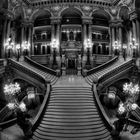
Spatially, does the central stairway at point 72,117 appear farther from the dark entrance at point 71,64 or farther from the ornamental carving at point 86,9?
the ornamental carving at point 86,9

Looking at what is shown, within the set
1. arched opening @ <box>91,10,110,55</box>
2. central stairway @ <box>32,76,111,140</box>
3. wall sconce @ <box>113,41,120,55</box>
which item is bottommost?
central stairway @ <box>32,76,111,140</box>

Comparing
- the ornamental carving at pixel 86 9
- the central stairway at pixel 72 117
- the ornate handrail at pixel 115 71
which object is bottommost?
the central stairway at pixel 72 117

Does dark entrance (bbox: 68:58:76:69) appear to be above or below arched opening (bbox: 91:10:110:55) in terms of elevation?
below

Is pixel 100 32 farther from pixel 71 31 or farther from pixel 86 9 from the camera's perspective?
pixel 71 31

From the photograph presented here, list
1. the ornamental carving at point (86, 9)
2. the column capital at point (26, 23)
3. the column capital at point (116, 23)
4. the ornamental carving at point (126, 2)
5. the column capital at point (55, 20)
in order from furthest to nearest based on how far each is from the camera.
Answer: the column capital at point (26, 23) → the column capital at point (116, 23) → the ornamental carving at point (86, 9) → the column capital at point (55, 20) → the ornamental carving at point (126, 2)

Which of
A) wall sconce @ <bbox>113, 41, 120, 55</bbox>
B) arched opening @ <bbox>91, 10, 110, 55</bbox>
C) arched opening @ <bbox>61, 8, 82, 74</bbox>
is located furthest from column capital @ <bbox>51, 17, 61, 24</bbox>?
wall sconce @ <bbox>113, 41, 120, 55</bbox>

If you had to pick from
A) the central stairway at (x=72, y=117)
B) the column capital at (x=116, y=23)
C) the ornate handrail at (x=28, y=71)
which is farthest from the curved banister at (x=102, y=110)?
the column capital at (x=116, y=23)

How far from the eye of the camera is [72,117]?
1395 centimetres

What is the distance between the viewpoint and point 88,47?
26484 millimetres

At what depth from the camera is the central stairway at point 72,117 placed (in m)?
12.7

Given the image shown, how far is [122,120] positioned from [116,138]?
4.88ft

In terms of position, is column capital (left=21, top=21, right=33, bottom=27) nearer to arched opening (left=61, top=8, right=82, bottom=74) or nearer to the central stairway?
arched opening (left=61, top=8, right=82, bottom=74)

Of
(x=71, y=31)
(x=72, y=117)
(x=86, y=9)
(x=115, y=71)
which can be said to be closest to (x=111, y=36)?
(x=86, y=9)

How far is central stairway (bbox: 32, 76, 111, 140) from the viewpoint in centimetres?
1266
